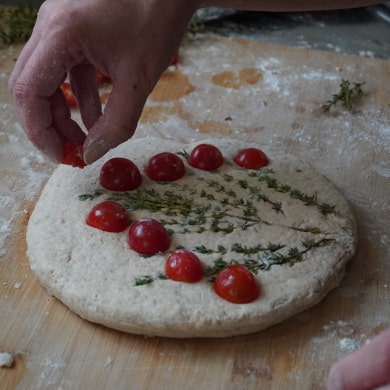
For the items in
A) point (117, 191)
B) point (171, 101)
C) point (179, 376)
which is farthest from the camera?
point (171, 101)

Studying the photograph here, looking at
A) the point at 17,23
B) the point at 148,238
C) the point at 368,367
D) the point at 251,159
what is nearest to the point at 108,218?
the point at 148,238

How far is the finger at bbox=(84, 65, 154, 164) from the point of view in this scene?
1.96 m

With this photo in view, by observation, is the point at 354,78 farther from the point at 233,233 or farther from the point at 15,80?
the point at 15,80

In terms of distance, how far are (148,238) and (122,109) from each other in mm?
422

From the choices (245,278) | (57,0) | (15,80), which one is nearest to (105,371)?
(245,278)

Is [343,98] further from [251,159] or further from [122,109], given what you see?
[122,109]

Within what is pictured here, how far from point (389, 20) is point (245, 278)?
2305mm

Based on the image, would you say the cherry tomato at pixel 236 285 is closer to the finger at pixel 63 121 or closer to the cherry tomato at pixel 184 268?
the cherry tomato at pixel 184 268

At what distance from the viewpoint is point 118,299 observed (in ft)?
6.41

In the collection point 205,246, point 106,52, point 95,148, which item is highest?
point 106,52

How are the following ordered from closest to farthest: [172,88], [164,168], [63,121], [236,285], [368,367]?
[368,367] < [236,285] < [63,121] < [164,168] < [172,88]

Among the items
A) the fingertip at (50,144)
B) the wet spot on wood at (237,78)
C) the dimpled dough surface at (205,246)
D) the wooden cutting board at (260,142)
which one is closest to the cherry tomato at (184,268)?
the dimpled dough surface at (205,246)

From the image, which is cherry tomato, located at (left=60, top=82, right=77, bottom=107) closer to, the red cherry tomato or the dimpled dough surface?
the dimpled dough surface

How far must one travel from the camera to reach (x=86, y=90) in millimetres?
2291
